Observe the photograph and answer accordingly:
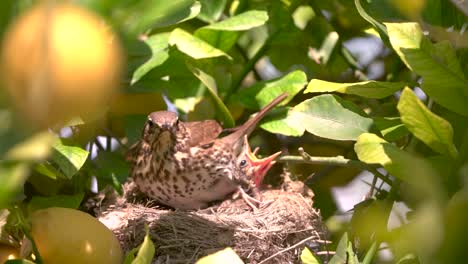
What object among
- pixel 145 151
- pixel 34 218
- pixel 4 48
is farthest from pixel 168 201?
pixel 4 48

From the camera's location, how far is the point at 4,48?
1.22 ft

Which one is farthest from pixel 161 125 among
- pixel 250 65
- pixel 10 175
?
pixel 10 175

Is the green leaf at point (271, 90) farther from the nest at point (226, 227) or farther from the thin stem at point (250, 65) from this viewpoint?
the nest at point (226, 227)

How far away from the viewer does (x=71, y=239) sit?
90 centimetres

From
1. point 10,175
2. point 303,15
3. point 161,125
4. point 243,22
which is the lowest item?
point 161,125

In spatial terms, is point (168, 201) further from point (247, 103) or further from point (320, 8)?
point (320, 8)

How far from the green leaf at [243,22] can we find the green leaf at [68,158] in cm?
39

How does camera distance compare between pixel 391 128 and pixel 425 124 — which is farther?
pixel 391 128

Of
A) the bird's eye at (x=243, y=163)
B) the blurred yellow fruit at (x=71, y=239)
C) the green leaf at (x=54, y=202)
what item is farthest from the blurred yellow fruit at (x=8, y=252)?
the bird's eye at (x=243, y=163)

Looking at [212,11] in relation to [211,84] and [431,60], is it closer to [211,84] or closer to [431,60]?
[211,84]

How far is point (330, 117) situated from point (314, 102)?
3 centimetres

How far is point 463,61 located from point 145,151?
2.55 feet

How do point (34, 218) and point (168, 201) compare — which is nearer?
point (34, 218)

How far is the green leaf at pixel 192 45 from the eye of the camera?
1312mm
